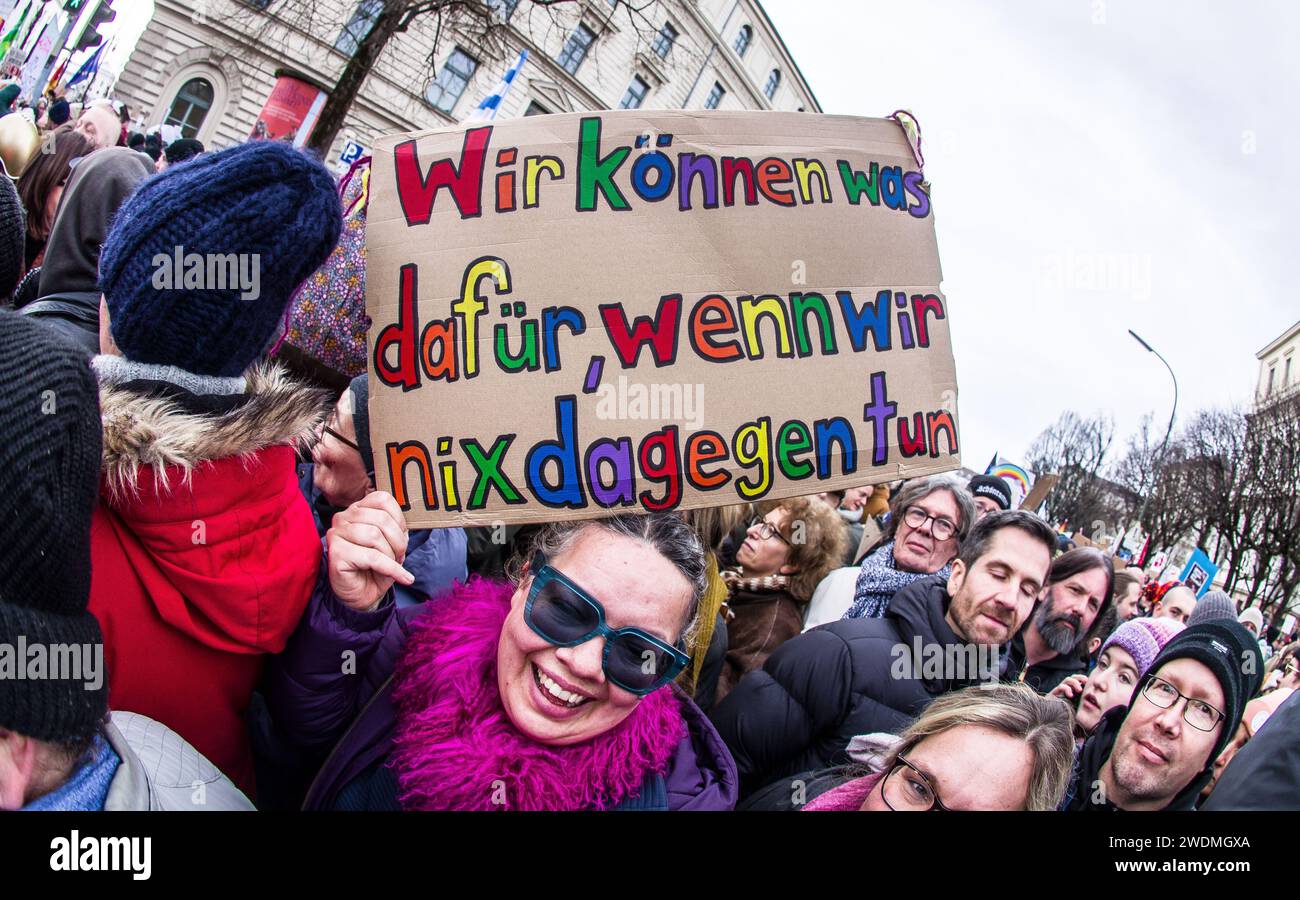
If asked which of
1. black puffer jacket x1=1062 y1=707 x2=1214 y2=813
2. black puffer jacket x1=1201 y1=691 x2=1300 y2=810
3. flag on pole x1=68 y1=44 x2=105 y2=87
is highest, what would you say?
flag on pole x1=68 y1=44 x2=105 y2=87

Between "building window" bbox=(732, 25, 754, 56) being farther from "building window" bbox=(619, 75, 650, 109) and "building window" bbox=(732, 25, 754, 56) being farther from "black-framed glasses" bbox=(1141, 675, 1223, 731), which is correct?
"black-framed glasses" bbox=(1141, 675, 1223, 731)

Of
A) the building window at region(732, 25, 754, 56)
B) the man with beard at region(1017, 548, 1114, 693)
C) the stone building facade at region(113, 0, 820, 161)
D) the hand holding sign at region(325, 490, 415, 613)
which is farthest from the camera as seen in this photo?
the building window at region(732, 25, 754, 56)

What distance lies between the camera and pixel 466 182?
180cm

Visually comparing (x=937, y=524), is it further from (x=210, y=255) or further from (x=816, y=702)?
(x=210, y=255)

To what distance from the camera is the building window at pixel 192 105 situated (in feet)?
73.4

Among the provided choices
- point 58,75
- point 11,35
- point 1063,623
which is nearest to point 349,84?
point 58,75

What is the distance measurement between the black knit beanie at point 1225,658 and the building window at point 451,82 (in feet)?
88.4

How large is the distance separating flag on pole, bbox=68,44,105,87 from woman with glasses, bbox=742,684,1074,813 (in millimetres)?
15287

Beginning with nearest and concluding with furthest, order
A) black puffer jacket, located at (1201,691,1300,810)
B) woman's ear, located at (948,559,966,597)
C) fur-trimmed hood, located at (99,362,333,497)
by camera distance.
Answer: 1. fur-trimmed hood, located at (99,362,333,497)
2. black puffer jacket, located at (1201,691,1300,810)
3. woman's ear, located at (948,559,966,597)

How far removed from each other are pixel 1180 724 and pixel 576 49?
30.2 metres

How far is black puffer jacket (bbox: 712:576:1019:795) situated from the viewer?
2.23 meters

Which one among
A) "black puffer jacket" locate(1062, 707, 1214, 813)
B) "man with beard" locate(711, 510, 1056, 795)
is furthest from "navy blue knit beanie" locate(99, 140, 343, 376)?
"black puffer jacket" locate(1062, 707, 1214, 813)

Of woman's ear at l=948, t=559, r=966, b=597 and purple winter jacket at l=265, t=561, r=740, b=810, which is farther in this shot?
woman's ear at l=948, t=559, r=966, b=597
